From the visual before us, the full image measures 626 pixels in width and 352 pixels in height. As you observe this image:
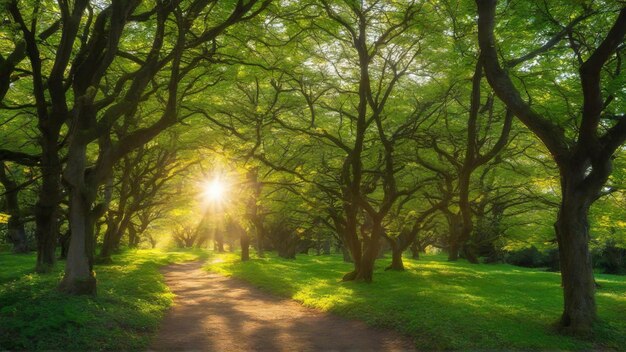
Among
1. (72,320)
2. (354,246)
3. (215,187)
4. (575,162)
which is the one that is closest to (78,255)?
(72,320)

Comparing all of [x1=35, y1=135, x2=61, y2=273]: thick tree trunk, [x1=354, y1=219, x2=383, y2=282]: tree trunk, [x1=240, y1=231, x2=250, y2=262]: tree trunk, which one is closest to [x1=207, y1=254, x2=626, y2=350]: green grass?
[x1=354, y1=219, x2=383, y2=282]: tree trunk

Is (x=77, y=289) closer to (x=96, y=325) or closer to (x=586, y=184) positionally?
(x=96, y=325)

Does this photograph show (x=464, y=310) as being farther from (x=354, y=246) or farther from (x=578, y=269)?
(x=354, y=246)

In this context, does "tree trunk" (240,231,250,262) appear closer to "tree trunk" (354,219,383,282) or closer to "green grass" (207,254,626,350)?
"green grass" (207,254,626,350)

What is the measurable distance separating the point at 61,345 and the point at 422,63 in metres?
14.5

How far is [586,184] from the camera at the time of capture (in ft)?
34.6

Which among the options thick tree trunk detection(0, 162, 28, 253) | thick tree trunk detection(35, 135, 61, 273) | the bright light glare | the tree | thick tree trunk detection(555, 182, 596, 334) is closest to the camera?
the tree

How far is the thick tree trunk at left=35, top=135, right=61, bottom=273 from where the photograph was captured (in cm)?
1459

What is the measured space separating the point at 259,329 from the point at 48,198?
1021 cm

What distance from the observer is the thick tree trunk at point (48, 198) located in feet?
47.9

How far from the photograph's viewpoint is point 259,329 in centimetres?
1205

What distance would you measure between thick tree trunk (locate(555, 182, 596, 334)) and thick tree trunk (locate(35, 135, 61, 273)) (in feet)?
47.4

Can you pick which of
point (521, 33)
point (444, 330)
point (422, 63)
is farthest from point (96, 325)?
point (422, 63)

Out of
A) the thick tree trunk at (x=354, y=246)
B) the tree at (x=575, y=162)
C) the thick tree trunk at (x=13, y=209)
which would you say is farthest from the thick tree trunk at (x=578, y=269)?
the thick tree trunk at (x=13, y=209)
